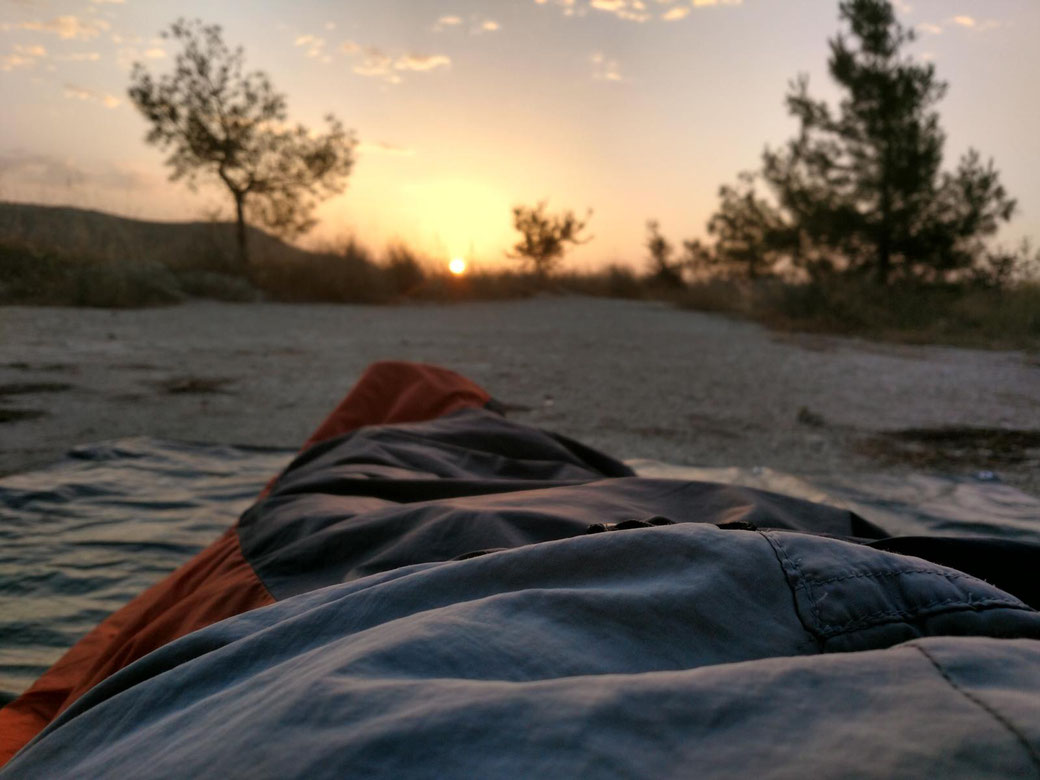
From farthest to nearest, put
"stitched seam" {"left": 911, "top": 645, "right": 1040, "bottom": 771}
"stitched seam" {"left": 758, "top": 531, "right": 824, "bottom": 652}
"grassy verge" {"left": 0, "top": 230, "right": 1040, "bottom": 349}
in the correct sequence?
"grassy verge" {"left": 0, "top": 230, "right": 1040, "bottom": 349} < "stitched seam" {"left": 758, "top": 531, "right": 824, "bottom": 652} < "stitched seam" {"left": 911, "top": 645, "right": 1040, "bottom": 771}

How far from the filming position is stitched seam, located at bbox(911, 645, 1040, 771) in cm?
35

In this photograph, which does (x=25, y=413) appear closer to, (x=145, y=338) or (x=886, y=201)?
(x=145, y=338)

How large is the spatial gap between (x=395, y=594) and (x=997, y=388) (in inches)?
201

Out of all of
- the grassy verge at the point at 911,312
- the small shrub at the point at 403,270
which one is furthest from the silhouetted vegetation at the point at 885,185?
the small shrub at the point at 403,270

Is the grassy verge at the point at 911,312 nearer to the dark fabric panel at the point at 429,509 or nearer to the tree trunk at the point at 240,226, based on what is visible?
the dark fabric panel at the point at 429,509

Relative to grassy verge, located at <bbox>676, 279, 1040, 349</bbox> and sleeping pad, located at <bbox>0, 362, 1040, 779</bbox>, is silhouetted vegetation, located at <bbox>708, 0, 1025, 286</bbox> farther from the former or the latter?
sleeping pad, located at <bbox>0, 362, 1040, 779</bbox>

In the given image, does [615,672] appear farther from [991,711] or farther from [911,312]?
[911,312]

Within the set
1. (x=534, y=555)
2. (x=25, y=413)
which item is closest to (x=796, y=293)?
(x=25, y=413)

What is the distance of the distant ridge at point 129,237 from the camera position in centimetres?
682

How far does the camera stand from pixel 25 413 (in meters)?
3.16

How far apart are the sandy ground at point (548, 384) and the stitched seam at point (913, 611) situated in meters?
2.19

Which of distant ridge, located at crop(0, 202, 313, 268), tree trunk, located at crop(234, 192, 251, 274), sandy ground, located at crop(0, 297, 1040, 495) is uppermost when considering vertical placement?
tree trunk, located at crop(234, 192, 251, 274)

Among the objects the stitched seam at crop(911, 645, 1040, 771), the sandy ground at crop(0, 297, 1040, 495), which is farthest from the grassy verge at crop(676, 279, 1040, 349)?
the stitched seam at crop(911, 645, 1040, 771)

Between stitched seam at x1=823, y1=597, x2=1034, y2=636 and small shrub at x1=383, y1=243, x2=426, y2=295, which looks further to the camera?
small shrub at x1=383, y1=243, x2=426, y2=295
